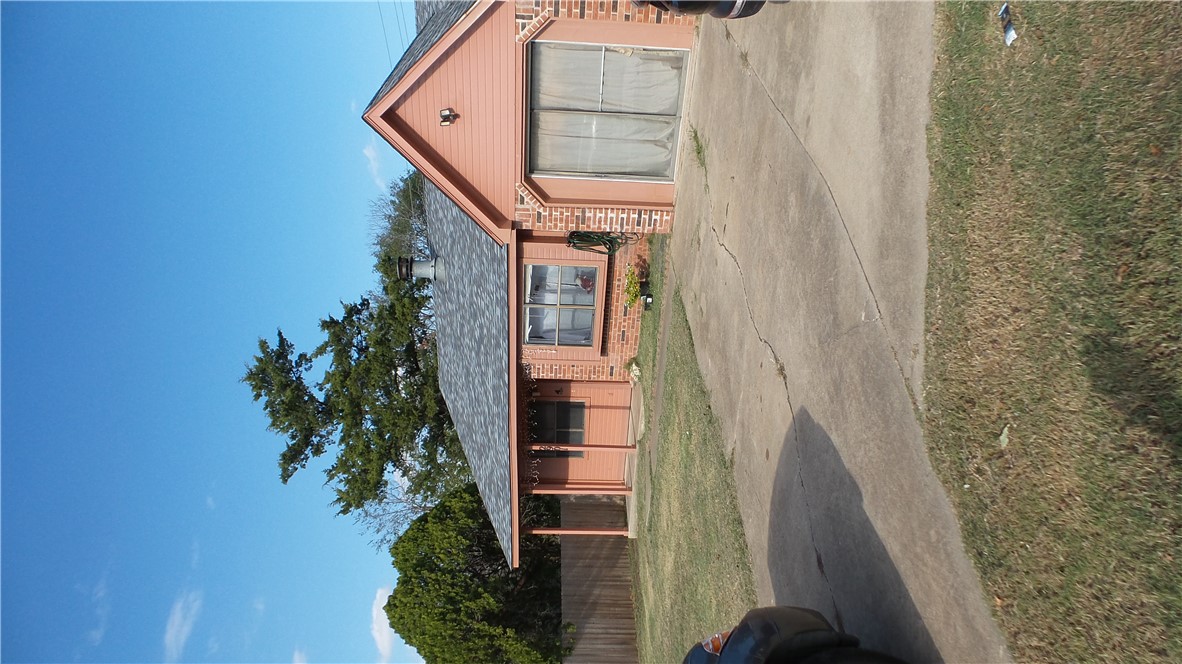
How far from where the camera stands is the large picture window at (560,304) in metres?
11.3

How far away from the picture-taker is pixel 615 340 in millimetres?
12219

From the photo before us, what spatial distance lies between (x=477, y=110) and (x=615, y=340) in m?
4.67

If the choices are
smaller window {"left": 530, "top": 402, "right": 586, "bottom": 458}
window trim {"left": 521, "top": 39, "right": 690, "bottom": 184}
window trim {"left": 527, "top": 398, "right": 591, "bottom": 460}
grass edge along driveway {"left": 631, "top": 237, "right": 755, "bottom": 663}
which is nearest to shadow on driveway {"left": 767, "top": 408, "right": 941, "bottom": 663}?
grass edge along driveway {"left": 631, "top": 237, "right": 755, "bottom": 663}

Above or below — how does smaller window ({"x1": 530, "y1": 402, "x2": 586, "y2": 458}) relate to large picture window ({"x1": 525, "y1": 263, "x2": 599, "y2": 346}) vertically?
below

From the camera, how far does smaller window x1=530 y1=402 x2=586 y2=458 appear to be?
13.7 metres

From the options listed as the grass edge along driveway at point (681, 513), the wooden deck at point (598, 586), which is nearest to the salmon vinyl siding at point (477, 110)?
the grass edge along driveway at point (681, 513)

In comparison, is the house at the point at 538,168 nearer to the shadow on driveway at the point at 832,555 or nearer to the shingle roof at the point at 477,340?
the shingle roof at the point at 477,340

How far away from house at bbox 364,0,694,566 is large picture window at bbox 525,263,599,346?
2 cm

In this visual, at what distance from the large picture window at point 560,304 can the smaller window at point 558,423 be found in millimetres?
1987

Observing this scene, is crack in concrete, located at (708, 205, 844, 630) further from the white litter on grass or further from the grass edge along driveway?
the white litter on grass

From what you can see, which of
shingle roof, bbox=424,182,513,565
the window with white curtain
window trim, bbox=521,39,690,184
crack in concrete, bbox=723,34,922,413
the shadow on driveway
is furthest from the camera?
shingle roof, bbox=424,182,513,565

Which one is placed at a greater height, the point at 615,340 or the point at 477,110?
the point at 477,110

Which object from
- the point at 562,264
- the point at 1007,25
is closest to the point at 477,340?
the point at 562,264

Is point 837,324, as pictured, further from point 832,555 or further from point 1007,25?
point 1007,25
